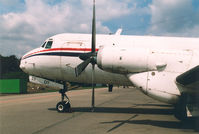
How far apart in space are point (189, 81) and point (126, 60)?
2.63 meters

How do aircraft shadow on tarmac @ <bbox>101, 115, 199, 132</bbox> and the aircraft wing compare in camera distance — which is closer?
the aircraft wing

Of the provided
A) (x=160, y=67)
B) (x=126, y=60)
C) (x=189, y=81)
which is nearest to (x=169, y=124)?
(x=189, y=81)

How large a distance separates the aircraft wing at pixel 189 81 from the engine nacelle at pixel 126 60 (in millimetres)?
1236

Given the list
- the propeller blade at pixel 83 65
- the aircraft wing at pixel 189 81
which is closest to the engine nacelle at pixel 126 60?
the aircraft wing at pixel 189 81

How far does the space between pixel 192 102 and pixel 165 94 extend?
115cm

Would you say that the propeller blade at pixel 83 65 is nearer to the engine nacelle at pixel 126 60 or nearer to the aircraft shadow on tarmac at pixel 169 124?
the engine nacelle at pixel 126 60

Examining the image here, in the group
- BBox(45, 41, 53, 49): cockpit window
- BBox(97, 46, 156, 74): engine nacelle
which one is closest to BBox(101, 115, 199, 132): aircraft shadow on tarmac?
BBox(97, 46, 156, 74): engine nacelle

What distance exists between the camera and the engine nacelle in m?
9.03

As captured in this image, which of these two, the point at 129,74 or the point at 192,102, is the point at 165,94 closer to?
the point at 192,102

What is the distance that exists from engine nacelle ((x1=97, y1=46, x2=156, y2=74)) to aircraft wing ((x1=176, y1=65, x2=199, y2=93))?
1.24m

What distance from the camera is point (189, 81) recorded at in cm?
816

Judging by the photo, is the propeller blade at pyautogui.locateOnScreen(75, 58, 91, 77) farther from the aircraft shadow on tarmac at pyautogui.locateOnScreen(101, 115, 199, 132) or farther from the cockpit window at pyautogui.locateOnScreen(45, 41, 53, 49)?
the cockpit window at pyautogui.locateOnScreen(45, 41, 53, 49)

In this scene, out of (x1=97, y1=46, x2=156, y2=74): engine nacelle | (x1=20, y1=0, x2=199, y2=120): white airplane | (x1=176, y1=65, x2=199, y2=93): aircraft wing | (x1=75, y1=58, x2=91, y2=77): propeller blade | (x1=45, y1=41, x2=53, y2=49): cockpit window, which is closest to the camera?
(x1=176, y1=65, x2=199, y2=93): aircraft wing

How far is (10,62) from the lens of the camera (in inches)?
2813
